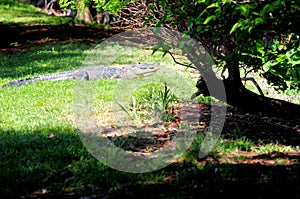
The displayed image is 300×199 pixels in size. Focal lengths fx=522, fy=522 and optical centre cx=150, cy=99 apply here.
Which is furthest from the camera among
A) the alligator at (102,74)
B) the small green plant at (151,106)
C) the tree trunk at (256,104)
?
the alligator at (102,74)

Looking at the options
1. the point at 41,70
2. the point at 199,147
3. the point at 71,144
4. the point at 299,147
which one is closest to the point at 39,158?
the point at 71,144

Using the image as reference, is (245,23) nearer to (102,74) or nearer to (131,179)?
(131,179)

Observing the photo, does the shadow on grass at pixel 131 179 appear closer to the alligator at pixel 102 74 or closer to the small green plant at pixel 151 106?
the small green plant at pixel 151 106

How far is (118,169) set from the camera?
4.88 meters

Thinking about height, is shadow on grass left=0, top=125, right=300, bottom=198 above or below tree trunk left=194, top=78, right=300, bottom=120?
below

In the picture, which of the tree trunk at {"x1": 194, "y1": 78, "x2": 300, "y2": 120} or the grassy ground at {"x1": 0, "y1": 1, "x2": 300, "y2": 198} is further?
the tree trunk at {"x1": 194, "y1": 78, "x2": 300, "y2": 120}

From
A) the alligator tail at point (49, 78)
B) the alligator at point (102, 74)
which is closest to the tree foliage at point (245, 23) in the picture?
the alligator at point (102, 74)

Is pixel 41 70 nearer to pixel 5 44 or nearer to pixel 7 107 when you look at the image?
pixel 7 107

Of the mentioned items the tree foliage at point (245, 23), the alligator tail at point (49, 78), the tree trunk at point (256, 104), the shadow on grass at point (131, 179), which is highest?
the tree foliage at point (245, 23)

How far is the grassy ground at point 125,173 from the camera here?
429 centimetres

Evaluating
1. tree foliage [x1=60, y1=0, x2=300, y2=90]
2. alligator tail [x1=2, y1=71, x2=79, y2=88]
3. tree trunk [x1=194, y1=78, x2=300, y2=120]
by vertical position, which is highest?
tree foliage [x1=60, y1=0, x2=300, y2=90]

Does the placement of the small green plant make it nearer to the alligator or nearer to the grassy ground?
the grassy ground

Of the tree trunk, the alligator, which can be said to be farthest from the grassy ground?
the alligator

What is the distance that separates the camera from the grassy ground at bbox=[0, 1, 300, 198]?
14.1 feet
